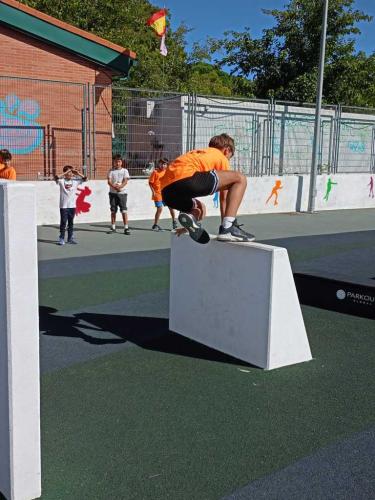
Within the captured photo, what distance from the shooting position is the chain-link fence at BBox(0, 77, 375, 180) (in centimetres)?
1458

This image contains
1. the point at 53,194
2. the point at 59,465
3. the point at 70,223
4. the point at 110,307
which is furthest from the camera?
the point at 53,194

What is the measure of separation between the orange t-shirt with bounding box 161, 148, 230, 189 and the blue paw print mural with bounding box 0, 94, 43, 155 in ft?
31.9

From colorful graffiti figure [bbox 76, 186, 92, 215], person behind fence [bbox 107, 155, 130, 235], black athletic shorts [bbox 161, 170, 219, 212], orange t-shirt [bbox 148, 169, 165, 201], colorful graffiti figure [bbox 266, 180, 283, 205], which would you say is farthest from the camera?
colorful graffiti figure [bbox 266, 180, 283, 205]

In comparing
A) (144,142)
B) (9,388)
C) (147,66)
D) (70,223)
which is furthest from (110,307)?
(147,66)

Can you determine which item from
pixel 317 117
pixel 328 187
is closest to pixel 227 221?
pixel 317 117

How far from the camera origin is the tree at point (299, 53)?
26.1 meters

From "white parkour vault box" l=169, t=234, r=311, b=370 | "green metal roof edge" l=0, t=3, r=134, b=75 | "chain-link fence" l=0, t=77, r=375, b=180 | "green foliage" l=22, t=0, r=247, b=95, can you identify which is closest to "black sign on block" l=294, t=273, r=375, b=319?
"white parkour vault box" l=169, t=234, r=311, b=370

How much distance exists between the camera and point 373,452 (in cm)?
354

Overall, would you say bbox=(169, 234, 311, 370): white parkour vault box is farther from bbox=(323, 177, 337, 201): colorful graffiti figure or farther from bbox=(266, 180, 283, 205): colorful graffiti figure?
bbox=(323, 177, 337, 201): colorful graffiti figure

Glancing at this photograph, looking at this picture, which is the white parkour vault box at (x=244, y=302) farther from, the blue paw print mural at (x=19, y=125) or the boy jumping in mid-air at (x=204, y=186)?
the blue paw print mural at (x=19, y=125)

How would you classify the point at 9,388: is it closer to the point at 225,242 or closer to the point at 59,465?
the point at 59,465

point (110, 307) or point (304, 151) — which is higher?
point (304, 151)

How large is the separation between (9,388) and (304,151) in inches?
687

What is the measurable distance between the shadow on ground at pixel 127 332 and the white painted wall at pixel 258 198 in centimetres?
598
